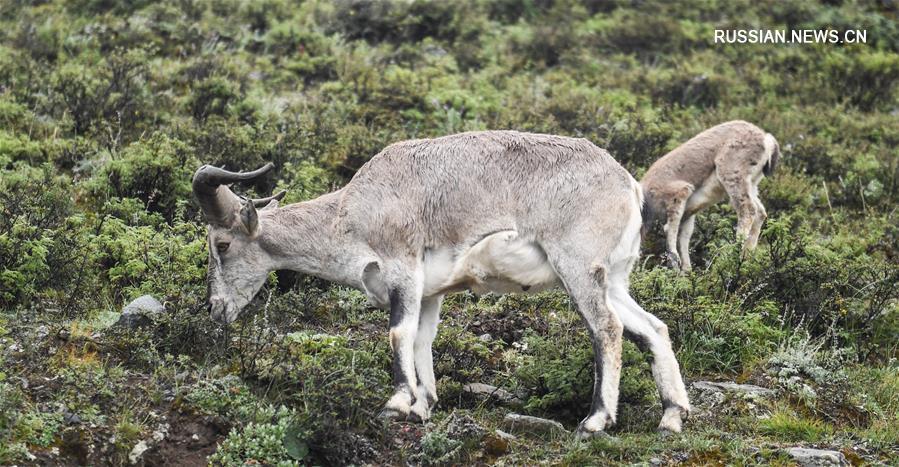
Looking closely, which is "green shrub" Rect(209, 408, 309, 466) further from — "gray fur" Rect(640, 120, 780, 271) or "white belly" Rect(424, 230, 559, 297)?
"gray fur" Rect(640, 120, 780, 271)

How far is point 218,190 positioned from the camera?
9.24 meters

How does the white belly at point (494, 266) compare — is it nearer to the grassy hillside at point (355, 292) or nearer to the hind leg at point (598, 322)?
the hind leg at point (598, 322)

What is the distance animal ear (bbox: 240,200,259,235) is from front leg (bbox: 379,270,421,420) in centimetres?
135

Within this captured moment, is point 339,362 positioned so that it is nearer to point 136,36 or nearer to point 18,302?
point 18,302

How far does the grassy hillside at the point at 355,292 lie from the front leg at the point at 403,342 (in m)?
0.13

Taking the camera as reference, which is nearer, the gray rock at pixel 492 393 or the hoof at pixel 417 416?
the hoof at pixel 417 416

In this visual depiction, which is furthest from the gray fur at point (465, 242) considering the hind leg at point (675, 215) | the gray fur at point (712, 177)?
the gray fur at point (712, 177)

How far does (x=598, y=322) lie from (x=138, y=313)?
3.73 metres

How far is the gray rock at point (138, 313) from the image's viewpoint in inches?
364

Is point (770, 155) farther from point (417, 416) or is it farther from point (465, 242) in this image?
point (417, 416)

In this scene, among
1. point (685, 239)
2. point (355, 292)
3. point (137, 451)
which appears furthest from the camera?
point (685, 239)

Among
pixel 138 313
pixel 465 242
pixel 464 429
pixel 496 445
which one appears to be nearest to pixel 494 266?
pixel 465 242

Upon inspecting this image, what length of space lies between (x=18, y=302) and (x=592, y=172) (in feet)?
17.0

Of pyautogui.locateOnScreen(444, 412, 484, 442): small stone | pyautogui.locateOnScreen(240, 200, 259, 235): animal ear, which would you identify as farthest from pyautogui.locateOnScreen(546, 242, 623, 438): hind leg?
pyautogui.locateOnScreen(240, 200, 259, 235): animal ear
